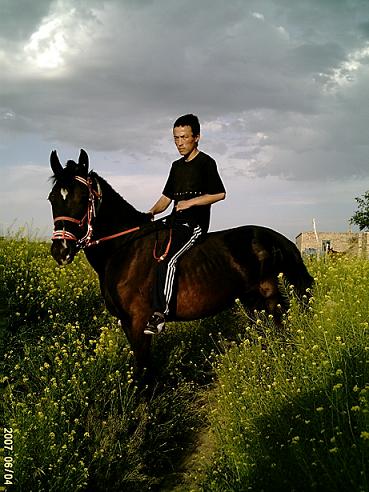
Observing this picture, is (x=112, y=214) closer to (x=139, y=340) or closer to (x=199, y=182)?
(x=199, y=182)

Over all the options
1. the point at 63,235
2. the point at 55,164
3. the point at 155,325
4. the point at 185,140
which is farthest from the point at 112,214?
the point at 155,325

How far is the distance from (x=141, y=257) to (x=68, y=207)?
1024 mm

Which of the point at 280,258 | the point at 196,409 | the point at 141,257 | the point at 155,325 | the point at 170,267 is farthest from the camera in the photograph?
the point at 280,258

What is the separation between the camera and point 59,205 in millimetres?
5465

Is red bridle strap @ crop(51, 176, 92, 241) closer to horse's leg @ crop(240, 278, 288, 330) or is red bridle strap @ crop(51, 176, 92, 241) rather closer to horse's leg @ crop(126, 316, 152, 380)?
horse's leg @ crop(126, 316, 152, 380)

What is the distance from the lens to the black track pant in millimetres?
5613

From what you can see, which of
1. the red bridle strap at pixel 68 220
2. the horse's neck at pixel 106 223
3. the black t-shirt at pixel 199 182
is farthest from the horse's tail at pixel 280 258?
the red bridle strap at pixel 68 220

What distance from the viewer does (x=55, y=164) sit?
5605 millimetres

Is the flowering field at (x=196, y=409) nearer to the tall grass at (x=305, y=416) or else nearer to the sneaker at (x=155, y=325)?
the tall grass at (x=305, y=416)

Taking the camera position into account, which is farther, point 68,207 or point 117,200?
point 117,200

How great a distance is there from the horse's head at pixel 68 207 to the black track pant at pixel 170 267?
3.26ft

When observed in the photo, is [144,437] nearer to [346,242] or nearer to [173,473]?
[173,473]

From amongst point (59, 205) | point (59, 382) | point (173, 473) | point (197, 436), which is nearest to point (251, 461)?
point (173, 473)

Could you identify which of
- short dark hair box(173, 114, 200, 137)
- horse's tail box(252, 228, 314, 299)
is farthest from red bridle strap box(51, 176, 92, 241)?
horse's tail box(252, 228, 314, 299)
